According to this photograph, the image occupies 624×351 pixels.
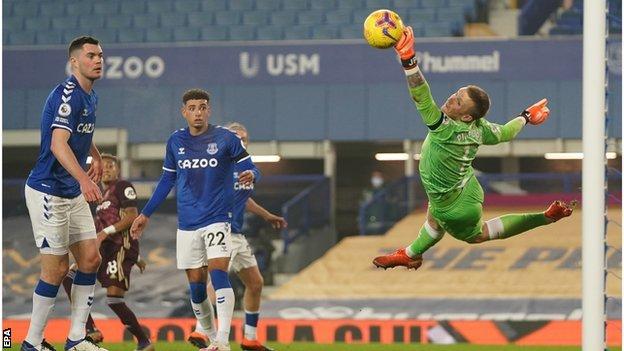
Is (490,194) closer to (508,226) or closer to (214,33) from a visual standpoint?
(214,33)

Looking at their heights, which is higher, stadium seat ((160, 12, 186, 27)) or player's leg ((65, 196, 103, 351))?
stadium seat ((160, 12, 186, 27))

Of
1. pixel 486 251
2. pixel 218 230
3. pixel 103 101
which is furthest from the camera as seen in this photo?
pixel 103 101

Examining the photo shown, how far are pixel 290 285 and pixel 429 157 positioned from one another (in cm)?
989

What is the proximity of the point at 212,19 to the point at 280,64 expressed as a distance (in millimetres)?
1852

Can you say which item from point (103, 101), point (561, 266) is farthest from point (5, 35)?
point (561, 266)

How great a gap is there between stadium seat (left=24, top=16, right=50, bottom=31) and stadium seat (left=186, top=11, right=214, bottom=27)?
222 cm

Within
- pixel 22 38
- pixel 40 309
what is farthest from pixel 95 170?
pixel 22 38

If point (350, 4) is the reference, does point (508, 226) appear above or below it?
below

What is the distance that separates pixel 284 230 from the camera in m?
17.3

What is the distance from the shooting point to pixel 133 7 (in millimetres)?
19750

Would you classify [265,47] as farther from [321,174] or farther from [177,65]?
[321,174]

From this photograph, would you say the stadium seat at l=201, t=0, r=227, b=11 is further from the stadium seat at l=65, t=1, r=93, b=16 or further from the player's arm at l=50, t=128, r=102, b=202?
the player's arm at l=50, t=128, r=102, b=202

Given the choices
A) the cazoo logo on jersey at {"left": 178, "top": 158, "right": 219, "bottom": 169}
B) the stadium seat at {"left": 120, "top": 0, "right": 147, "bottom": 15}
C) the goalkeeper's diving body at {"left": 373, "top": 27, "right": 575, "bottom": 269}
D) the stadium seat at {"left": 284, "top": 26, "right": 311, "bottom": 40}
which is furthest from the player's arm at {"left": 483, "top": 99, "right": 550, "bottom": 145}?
the stadium seat at {"left": 120, "top": 0, "right": 147, "bottom": 15}

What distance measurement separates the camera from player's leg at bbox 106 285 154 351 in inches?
331
